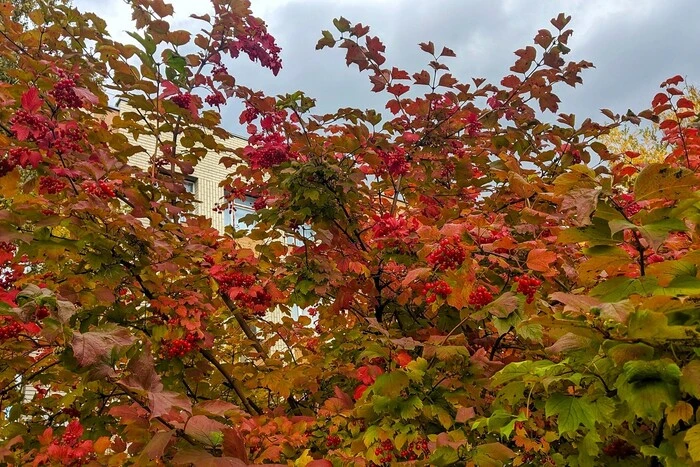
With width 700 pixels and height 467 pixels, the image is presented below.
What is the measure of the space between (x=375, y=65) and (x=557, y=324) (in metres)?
2.62

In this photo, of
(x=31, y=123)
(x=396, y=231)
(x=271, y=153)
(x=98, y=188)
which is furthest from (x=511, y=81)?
(x=31, y=123)

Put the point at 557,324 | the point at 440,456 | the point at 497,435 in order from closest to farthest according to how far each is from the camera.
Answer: the point at 557,324 < the point at 440,456 < the point at 497,435

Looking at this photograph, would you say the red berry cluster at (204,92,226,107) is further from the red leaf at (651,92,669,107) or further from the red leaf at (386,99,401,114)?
the red leaf at (651,92,669,107)

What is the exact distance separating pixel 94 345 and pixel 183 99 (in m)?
2.36

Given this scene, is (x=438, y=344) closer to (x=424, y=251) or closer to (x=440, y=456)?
(x=424, y=251)

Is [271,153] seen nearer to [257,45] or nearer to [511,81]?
[257,45]

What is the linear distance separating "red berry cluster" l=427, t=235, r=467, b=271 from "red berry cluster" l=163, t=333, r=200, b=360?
1.50m

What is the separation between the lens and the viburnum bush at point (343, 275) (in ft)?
3.85

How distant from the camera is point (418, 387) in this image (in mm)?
2105

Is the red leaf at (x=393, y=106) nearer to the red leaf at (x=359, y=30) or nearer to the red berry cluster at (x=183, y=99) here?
the red leaf at (x=359, y=30)

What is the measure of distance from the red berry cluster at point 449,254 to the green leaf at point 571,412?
86 cm

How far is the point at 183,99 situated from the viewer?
10.6 ft

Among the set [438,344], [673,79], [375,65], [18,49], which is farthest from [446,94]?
[18,49]

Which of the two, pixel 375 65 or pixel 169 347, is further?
pixel 375 65
